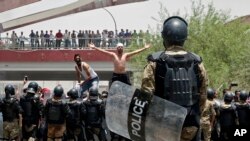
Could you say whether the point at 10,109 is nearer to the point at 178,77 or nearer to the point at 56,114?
the point at 56,114

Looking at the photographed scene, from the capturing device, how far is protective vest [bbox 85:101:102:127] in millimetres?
14383

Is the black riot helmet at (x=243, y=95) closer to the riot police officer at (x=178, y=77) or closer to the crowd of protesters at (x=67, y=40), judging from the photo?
the riot police officer at (x=178, y=77)

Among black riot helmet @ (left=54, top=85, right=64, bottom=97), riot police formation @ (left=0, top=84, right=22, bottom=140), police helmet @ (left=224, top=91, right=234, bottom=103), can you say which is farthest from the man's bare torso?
police helmet @ (left=224, top=91, right=234, bottom=103)

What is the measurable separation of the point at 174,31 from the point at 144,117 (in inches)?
33.4

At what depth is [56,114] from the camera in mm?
13203

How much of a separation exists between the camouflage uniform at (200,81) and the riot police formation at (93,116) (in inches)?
306

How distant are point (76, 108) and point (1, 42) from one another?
79.6ft

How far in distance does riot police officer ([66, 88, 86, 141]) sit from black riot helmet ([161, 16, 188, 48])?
7811 mm

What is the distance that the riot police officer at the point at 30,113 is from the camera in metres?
14.0

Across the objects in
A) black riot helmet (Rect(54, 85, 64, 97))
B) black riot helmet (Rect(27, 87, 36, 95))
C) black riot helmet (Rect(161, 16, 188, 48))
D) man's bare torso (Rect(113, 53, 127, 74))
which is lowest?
black riot helmet (Rect(27, 87, 36, 95))

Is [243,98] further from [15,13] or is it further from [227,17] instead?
[15,13]

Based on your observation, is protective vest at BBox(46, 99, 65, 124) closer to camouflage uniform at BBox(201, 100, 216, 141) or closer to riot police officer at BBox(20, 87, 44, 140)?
riot police officer at BBox(20, 87, 44, 140)

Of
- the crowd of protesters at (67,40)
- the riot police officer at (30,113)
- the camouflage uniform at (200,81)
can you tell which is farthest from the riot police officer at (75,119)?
the crowd of protesters at (67,40)

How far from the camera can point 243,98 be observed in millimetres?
14461
